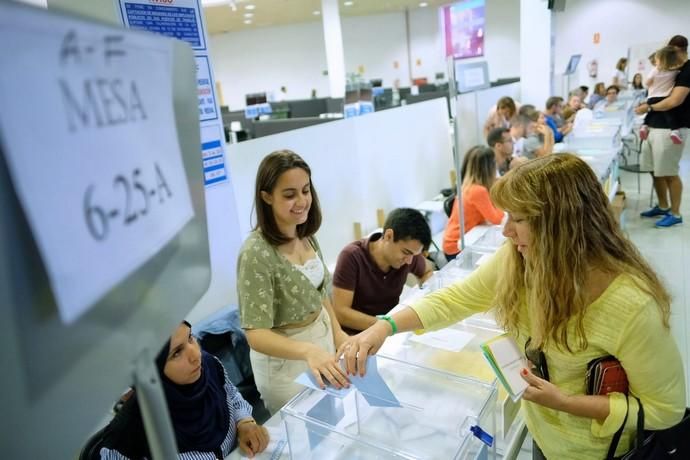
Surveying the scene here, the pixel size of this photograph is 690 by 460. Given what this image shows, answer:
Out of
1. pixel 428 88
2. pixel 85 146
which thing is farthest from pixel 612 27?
A: pixel 85 146

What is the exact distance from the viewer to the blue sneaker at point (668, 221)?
442 cm

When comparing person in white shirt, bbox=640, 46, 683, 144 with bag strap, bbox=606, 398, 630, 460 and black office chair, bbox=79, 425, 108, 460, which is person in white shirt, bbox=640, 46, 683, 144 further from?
black office chair, bbox=79, 425, 108, 460

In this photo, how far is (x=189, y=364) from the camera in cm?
122

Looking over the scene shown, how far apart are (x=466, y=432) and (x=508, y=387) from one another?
0.14 meters

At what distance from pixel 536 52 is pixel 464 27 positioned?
15.7ft

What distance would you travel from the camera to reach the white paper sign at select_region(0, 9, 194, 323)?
275 mm

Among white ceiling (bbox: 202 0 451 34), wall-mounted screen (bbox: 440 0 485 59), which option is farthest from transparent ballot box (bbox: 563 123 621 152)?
white ceiling (bbox: 202 0 451 34)

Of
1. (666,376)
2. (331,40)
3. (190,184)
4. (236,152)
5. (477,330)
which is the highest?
(331,40)

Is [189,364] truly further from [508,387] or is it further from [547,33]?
[547,33]

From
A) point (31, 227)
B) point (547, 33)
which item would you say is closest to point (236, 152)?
point (31, 227)

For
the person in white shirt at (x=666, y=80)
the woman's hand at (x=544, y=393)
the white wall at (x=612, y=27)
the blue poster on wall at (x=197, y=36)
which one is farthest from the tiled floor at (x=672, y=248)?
the white wall at (x=612, y=27)

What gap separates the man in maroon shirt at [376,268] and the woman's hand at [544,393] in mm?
1009

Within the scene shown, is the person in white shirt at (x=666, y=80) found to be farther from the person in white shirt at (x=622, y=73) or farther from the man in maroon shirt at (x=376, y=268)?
the person in white shirt at (x=622, y=73)

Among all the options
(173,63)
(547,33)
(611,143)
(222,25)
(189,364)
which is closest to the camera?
(173,63)
